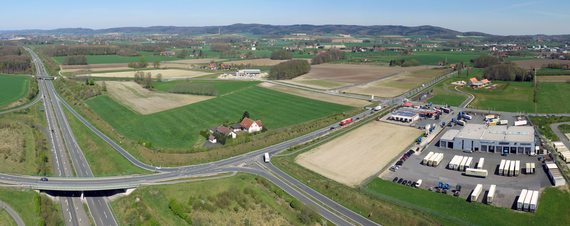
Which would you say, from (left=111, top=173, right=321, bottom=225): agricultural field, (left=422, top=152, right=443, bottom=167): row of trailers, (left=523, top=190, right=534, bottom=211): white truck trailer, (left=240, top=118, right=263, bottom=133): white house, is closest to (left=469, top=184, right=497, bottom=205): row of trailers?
(left=523, top=190, right=534, bottom=211): white truck trailer

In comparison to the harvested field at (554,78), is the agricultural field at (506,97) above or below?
below

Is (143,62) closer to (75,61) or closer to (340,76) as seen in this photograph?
(75,61)

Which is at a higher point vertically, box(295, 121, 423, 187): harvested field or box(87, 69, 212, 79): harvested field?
box(87, 69, 212, 79): harvested field

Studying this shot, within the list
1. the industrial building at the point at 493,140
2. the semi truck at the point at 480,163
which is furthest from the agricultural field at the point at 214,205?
the industrial building at the point at 493,140

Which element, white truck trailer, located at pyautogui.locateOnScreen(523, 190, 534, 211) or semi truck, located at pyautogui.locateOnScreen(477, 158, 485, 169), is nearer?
white truck trailer, located at pyautogui.locateOnScreen(523, 190, 534, 211)

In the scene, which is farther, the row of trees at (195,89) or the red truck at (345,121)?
the row of trees at (195,89)

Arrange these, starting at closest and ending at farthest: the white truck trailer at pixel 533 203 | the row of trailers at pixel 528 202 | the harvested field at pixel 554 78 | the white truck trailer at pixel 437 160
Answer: the white truck trailer at pixel 533 203 < the row of trailers at pixel 528 202 < the white truck trailer at pixel 437 160 < the harvested field at pixel 554 78

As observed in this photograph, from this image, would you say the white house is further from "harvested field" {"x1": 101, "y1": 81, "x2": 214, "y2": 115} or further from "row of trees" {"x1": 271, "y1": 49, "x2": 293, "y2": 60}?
"row of trees" {"x1": 271, "y1": 49, "x2": 293, "y2": 60}

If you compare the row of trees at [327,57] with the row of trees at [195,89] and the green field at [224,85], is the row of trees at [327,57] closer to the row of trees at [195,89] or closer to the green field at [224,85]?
the green field at [224,85]
